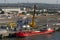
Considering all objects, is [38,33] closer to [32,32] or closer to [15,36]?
[32,32]

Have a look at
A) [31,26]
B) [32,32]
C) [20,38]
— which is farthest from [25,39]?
[31,26]

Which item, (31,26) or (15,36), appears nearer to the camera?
(15,36)

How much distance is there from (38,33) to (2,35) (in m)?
4.59

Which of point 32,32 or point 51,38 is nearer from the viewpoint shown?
point 51,38

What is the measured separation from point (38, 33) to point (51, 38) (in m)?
2.54

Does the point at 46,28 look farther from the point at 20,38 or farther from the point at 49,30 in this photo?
the point at 20,38

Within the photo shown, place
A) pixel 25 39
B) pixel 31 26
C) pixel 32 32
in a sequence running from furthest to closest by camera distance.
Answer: pixel 31 26, pixel 32 32, pixel 25 39

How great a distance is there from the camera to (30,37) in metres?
26.2

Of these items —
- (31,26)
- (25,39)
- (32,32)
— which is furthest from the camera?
(31,26)

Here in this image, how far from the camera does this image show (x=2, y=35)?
24953 millimetres

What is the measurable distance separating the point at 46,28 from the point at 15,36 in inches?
202

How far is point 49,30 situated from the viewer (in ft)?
96.0

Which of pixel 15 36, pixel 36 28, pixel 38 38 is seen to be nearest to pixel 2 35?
pixel 15 36

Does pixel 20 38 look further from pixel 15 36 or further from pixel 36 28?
pixel 36 28
